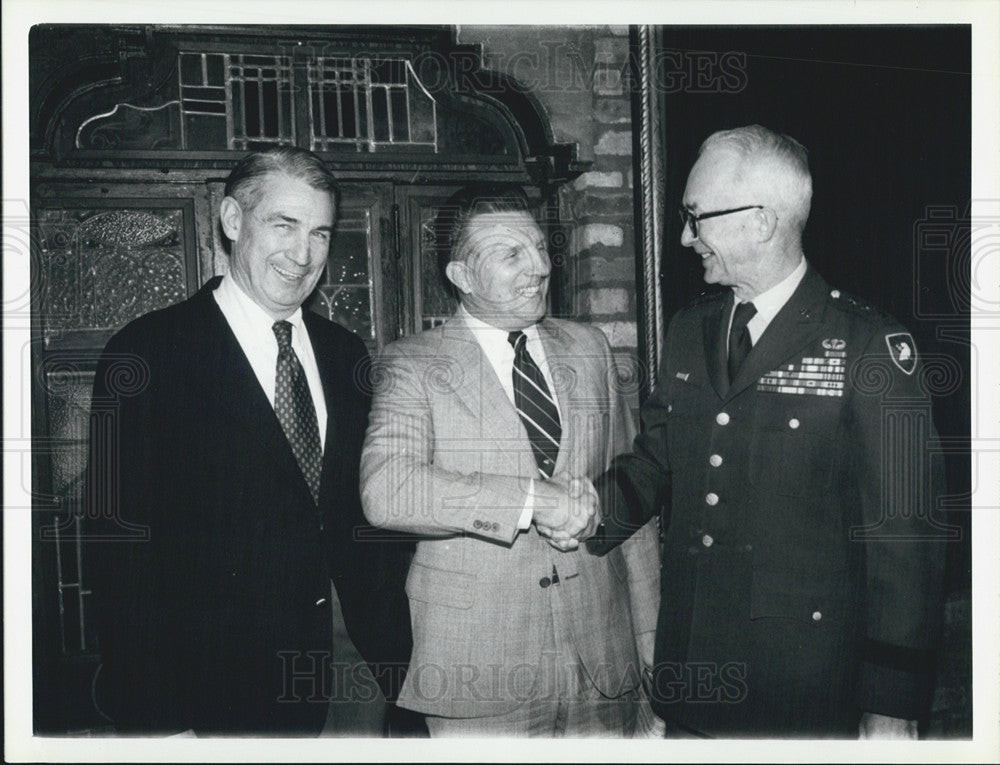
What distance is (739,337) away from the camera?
7.55ft

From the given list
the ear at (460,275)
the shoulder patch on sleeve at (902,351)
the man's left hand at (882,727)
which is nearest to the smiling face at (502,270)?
the ear at (460,275)

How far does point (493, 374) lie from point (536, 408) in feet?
0.49

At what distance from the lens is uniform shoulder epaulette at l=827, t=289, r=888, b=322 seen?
2.24m

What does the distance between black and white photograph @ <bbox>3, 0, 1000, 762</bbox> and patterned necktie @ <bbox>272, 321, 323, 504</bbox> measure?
11 millimetres

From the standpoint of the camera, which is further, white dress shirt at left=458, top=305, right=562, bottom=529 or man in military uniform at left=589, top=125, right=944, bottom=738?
white dress shirt at left=458, top=305, right=562, bottom=529

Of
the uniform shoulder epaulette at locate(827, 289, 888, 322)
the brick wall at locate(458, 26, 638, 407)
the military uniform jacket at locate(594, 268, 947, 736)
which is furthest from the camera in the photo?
the brick wall at locate(458, 26, 638, 407)

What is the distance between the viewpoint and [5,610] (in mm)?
2455

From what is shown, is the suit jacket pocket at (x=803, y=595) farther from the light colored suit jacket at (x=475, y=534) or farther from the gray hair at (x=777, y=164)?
the gray hair at (x=777, y=164)

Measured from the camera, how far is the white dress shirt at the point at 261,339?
2.30 m

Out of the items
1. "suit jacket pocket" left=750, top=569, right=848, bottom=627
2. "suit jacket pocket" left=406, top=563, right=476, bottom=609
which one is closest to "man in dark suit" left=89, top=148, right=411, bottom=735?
"suit jacket pocket" left=406, top=563, right=476, bottom=609

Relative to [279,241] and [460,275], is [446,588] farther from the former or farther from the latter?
[279,241]

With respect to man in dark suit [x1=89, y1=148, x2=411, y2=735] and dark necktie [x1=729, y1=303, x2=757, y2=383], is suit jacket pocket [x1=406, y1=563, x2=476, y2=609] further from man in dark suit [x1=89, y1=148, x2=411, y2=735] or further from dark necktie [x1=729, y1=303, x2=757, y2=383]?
dark necktie [x1=729, y1=303, x2=757, y2=383]

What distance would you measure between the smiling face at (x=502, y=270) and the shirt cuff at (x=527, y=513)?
1.51 feet

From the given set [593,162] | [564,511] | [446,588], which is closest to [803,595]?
[564,511]
